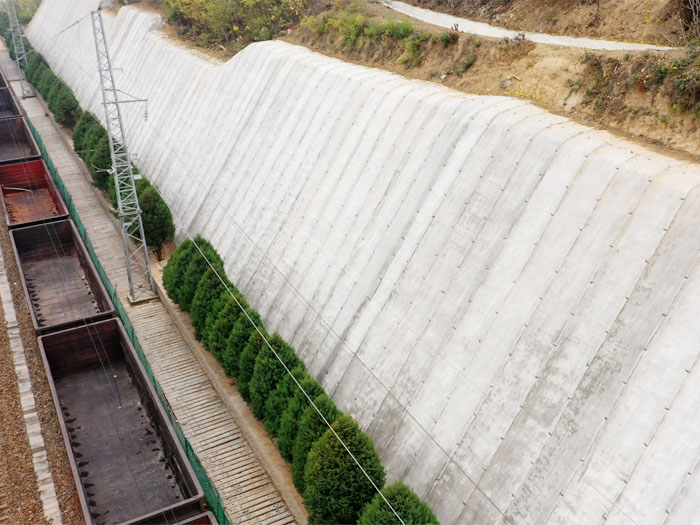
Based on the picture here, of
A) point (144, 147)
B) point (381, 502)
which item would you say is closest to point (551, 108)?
point (381, 502)

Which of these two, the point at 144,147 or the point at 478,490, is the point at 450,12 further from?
the point at 478,490

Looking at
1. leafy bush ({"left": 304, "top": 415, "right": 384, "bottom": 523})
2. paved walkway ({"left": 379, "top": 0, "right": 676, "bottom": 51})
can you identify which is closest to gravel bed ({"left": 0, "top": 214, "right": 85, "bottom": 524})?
leafy bush ({"left": 304, "top": 415, "right": 384, "bottom": 523})

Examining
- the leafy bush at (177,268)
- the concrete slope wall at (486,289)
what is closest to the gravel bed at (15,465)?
the leafy bush at (177,268)

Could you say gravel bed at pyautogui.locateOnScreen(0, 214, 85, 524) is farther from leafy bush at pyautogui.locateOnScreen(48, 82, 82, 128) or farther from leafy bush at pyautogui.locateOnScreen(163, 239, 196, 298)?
leafy bush at pyautogui.locateOnScreen(48, 82, 82, 128)

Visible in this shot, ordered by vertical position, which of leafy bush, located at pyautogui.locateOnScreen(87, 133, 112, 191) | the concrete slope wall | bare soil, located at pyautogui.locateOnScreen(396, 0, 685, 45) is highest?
bare soil, located at pyautogui.locateOnScreen(396, 0, 685, 45)

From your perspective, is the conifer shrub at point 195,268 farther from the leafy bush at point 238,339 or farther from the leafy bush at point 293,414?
the leafy bush at point 293,414

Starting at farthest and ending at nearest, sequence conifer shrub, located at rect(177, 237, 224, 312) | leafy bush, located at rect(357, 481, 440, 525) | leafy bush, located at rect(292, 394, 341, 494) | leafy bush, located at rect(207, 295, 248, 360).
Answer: conifer shrub, located at rect(177, 237, 224, 312), leafy bush, located at rect(207, 295, 248, 360), leafy bush, located at rect(292, 394, 341, 494), leafy bush, located at rect(357, 481, 440, 525)

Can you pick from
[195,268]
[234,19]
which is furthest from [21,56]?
[195,268]
